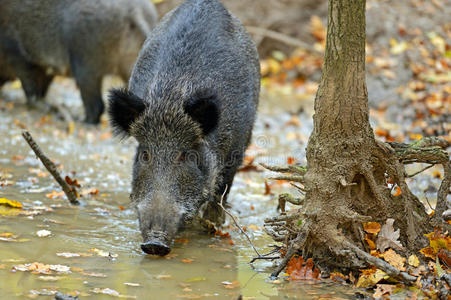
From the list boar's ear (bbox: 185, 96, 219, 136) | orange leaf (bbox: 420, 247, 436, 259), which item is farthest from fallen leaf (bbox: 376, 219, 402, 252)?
boar's ear (bbox: 185, 96, 219, 136)

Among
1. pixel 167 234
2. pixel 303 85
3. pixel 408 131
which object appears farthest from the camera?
pixel 303 85

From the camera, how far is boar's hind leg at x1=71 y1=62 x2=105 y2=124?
907cm

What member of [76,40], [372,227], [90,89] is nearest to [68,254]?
[372,227]

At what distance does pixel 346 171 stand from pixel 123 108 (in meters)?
1.77

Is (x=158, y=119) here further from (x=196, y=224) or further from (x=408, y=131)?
(x=408, y=131)

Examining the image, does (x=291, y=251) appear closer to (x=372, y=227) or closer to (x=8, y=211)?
(x=372, y=227)

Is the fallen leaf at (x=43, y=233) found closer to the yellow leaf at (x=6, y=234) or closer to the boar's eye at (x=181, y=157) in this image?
the yellow leaf at (x=6, y=234)

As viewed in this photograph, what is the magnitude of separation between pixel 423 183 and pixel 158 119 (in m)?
3.20

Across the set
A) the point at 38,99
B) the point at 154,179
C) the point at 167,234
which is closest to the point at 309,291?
the point at 167,234

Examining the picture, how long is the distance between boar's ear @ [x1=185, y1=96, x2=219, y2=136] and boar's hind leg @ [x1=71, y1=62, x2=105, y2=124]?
4653mm

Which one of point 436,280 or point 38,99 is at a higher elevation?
point 38,99

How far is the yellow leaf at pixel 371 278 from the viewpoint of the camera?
373 centimetres

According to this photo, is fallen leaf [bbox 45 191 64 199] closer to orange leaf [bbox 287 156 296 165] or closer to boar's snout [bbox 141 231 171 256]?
boar's snout [bbox 141 231 171 256]

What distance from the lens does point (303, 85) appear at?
1218 centimetres
